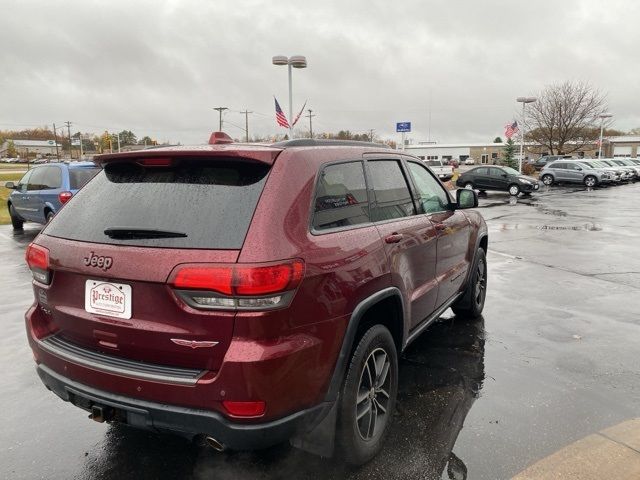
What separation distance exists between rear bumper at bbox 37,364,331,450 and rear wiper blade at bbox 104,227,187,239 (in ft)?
2.53

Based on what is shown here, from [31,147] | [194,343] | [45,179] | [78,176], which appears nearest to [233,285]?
[194,343]

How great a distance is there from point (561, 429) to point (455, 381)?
0.88 meters

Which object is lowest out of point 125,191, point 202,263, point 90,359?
point 90,359

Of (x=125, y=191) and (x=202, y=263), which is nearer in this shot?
(x=202, y=263)

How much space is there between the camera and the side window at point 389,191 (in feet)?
10.6

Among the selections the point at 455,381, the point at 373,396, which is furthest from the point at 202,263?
the point at 455,381

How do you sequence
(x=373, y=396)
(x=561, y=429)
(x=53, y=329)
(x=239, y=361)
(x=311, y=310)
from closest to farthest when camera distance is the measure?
(x=239, y=361)
(x=311, y=310)
(x=53, y=329)
(x=373, y=396)
(x=561, y=429)

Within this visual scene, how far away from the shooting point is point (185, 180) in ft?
8.23

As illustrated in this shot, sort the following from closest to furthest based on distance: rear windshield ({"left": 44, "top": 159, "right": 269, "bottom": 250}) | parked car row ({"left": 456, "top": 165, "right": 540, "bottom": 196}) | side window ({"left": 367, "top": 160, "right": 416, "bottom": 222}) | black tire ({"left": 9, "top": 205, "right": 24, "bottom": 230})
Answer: rear windshield ({"left": 44, "top": 159, "right": 269, "bottom": 250}), side window ({"left": 367, "top": 160, "right": 416, "bottom": 222}), black tire ({"left": 9, "top": 205, "right": 24, "bottom": 230}), parked car row ({"left": 456, "top": 165, "right": 540, "bottom": 196})

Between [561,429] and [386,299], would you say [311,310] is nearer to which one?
[386,299]

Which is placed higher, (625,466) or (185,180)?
(185,180)

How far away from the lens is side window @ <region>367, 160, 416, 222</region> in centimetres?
324

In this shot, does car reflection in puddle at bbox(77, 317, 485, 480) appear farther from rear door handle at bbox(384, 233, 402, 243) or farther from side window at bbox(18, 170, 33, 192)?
side window at bbox(18, 170, 33, 192)

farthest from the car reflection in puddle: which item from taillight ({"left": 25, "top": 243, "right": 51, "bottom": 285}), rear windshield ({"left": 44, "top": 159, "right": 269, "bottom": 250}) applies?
rear windshield ({"left": 44, "top": 159, "right": 269, "bottom": 250})
